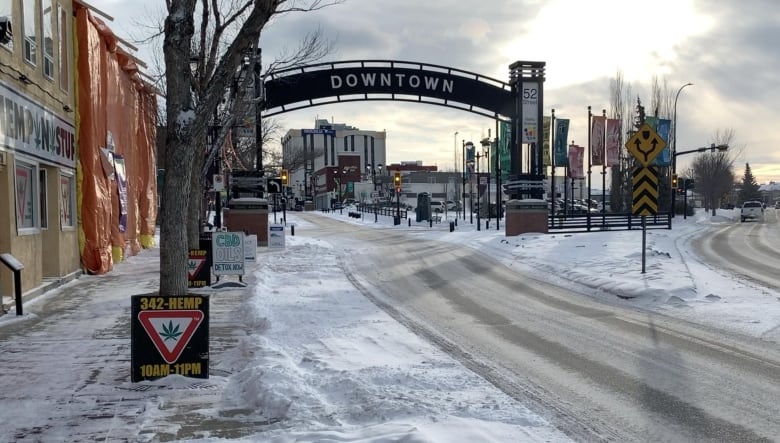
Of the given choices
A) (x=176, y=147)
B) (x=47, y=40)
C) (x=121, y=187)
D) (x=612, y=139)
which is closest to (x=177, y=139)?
(x=176, y=147)

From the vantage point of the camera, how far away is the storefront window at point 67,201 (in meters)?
15.3

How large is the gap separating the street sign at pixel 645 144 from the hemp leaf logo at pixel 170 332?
12.4 metres

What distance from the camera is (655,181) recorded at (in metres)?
15.8

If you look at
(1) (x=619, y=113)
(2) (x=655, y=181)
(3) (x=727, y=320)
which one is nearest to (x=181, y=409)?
(3) (x=727, y=320)

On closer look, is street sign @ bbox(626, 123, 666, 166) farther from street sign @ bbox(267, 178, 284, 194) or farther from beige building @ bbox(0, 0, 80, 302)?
street sign @ bbox(267, 178, 284, 194)

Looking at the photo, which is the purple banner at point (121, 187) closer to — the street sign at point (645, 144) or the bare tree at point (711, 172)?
the street sign at point (645, 144)

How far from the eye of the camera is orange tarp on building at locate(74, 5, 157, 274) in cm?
1659

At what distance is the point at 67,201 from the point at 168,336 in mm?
10899

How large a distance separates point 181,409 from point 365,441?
2.16 m

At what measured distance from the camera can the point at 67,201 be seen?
52.2 feet

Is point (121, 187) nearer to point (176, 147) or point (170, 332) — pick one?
point (176, 147)

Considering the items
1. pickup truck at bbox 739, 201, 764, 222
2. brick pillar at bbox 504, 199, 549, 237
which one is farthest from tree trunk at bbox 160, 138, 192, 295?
pickup truck at bbox 739, 201, 764, 222

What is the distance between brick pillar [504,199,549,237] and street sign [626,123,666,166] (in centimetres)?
1374

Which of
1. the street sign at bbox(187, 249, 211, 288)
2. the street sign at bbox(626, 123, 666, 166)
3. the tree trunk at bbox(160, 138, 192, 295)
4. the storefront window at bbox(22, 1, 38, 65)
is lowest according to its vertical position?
the street sign at bbox(187, 249, 211, 288)
